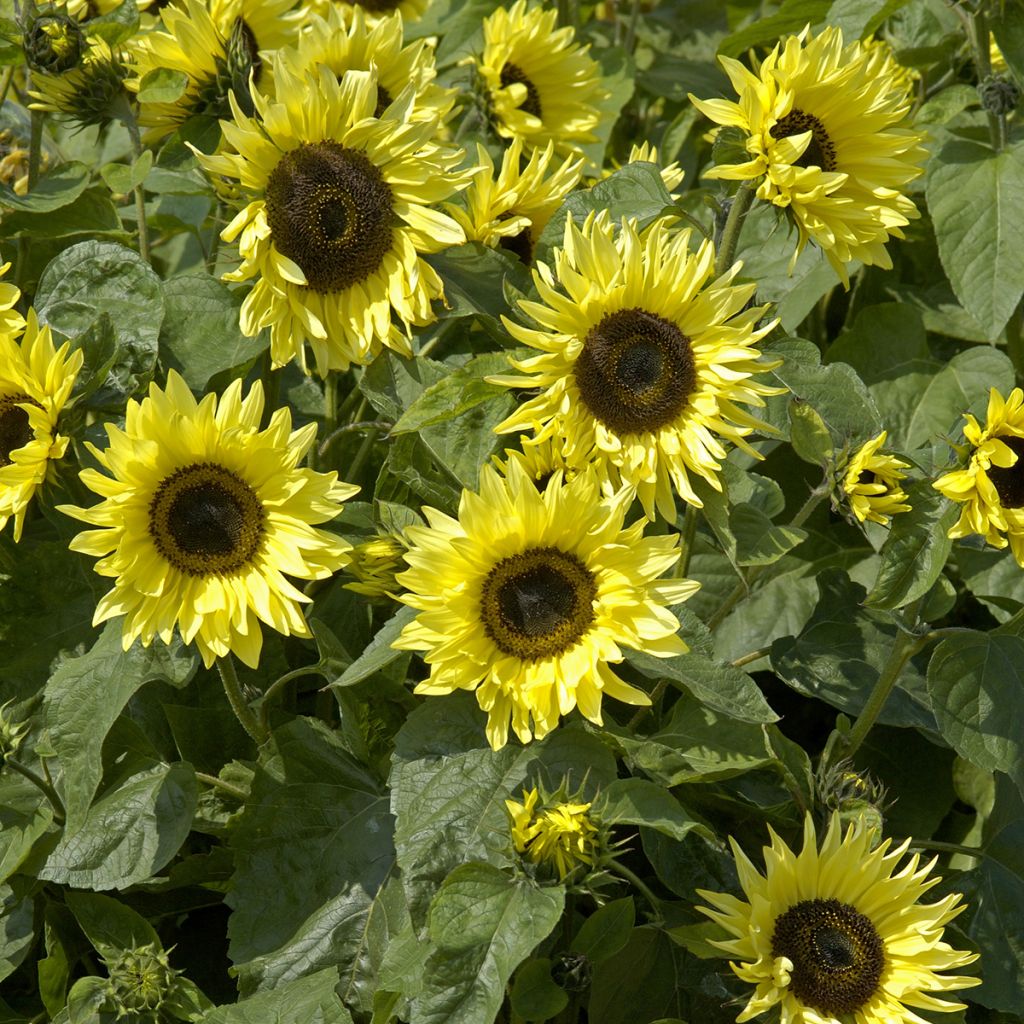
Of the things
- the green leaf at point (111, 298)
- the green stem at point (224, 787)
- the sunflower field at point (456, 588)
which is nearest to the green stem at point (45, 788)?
the sunflower field at point (456, 588)

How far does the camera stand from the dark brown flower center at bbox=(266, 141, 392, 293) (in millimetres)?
1728

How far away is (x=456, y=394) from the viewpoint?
5.54 ft

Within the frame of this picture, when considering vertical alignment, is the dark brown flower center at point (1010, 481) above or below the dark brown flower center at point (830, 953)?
above

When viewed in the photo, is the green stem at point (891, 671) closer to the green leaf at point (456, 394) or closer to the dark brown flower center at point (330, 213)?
the green leaf at point (456, 394)

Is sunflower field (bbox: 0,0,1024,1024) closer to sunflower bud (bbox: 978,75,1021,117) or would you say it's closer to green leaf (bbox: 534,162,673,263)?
green leaf (bbox: 534,162,673,263)

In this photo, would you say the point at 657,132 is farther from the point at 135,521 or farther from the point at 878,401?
the point at 135,521

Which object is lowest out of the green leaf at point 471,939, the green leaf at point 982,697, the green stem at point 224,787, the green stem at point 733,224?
the green stem at point 224,787

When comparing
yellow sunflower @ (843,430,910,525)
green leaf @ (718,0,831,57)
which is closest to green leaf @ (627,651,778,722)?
yellow sunflower @ (843,430,910,525)

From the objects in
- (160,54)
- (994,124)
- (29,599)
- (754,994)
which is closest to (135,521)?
(29,599)

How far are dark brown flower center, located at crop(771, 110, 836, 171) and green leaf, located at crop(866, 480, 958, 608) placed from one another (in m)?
0.43

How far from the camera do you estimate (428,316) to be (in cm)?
A: 177

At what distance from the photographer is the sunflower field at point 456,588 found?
1552mm

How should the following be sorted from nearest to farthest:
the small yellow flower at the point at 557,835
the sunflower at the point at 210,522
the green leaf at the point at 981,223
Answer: the small yellow flower at the point at 557,835, the sunflower at the point at 210,522, the green leaf at the point at 981,223

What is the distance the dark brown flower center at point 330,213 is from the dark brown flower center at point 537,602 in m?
0.48
